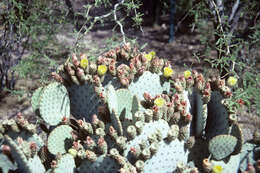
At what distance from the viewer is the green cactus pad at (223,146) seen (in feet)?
4.43

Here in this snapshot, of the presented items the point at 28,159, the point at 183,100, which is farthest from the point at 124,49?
the point at 28,159

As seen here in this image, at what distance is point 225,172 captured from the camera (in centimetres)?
135

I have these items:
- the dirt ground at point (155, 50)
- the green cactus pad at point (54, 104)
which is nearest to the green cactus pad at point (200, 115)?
the green cactus pad at point (54, 104)

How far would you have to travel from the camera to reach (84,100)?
1818 mm

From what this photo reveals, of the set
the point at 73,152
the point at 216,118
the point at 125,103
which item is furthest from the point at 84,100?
the point at 216,118

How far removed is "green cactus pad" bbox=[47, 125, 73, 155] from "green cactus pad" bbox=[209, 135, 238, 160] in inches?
32.2

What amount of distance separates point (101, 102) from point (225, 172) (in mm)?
844

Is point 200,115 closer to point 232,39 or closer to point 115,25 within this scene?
point 232,39

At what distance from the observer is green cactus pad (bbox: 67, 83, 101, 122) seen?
1.77m

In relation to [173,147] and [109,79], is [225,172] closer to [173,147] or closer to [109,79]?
[173,147]

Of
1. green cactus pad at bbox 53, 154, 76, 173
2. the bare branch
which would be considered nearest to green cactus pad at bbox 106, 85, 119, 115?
green cactus pad at bbox 53, 154, 76, 173

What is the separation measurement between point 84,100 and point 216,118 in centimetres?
88

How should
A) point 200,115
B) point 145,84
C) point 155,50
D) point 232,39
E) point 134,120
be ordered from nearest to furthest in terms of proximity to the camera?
point 134,120 < point 200,115 < point 145,84 < point 232,39 < point 155,50

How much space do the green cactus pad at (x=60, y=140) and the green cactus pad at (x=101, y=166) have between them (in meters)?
0.20
